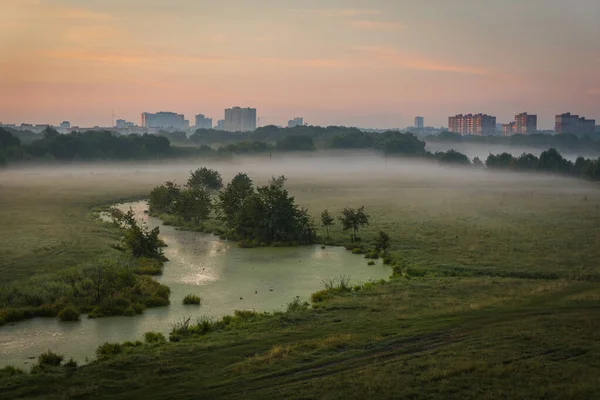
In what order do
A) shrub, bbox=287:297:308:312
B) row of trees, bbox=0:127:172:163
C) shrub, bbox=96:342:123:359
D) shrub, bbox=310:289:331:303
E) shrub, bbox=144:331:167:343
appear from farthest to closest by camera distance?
row of trees, bbox=0:127:172:163 → shrub, bbox=310:289:331:303 → shrub, bbox=287:297:308:312 → shrub, bbox=144:331:167:343 → shrub, bbox=96:342:123:359

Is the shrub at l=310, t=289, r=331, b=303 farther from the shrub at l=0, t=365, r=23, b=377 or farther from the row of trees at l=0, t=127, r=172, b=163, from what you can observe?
the row of trees at l=0, t=127, r=172, b=163

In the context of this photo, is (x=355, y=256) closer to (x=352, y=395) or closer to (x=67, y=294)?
(x=67, y=294)

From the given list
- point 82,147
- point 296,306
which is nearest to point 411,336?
point 296,306

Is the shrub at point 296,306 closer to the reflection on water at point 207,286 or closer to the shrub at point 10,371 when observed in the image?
the reflection on water at point 207,286

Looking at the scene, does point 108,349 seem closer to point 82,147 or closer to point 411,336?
point 411,336

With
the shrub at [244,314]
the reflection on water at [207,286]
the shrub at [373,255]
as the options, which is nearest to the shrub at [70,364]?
the reflection on water at [207,286]

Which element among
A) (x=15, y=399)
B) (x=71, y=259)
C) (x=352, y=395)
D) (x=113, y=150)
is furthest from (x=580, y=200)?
(x=113, y=150)

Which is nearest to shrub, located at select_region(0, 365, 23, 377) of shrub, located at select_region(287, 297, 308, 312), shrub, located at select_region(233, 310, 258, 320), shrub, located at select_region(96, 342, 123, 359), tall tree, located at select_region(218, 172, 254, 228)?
shrub, located at select_region(96, 342, 123, 359)
